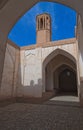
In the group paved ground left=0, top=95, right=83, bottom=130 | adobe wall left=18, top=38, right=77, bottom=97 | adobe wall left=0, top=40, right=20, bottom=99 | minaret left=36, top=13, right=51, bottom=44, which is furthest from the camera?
minaret left=36, top=13, right=51, bottom=44

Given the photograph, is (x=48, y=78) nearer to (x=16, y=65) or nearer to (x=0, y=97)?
(x=16, y=65)

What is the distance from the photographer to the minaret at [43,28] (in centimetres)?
1688

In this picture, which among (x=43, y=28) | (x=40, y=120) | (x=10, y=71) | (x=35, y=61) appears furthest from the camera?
(x=43, y=28)

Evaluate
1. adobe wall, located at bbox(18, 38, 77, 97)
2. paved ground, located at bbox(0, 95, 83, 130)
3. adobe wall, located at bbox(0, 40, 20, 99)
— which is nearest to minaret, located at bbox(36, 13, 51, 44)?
adobe wall, located at bbox(18, 38, 77, 97)

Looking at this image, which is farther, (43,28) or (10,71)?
(43,28)

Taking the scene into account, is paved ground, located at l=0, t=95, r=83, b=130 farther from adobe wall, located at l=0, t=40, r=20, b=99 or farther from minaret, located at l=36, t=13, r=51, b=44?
minaret, located at l=36, t=13, r=51, b=44

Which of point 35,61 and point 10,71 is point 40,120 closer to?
point 10,71

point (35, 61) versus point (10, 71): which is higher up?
point (35, 61)

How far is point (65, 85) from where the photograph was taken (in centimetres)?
1955

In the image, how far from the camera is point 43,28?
17266mm

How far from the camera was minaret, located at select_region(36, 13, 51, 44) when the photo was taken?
16875mm

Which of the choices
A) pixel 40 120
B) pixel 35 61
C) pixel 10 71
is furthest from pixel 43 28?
pixel 40 120

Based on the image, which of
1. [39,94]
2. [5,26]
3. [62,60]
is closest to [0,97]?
[39,94]

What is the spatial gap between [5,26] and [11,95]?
6.88 meters
